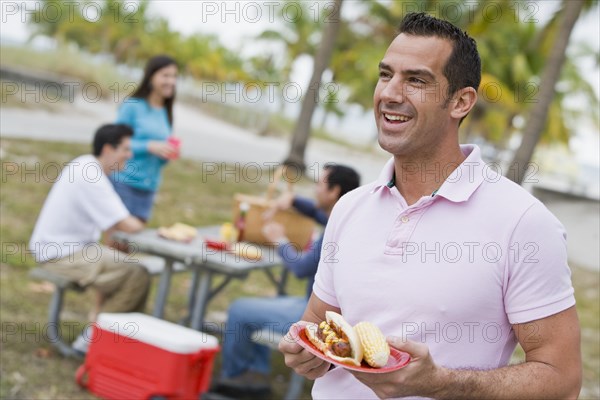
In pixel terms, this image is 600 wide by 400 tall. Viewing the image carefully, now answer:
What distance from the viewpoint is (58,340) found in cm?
582

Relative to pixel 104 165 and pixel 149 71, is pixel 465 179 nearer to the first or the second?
pixel 104 165

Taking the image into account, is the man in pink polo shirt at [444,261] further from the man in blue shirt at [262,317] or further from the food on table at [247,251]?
the food on table at [247,251]

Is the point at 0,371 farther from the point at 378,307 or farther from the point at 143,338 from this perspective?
the point at 378,307

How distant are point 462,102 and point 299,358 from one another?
0.78 meters

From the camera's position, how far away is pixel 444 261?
6.45 feet

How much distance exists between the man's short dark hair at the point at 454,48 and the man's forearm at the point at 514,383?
0.70m

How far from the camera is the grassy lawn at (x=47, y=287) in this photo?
538cm

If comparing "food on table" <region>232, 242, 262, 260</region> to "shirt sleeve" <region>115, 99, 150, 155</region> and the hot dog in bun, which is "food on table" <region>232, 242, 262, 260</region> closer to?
"shirt sleeve" <region>115, 99, 150, 155</region>

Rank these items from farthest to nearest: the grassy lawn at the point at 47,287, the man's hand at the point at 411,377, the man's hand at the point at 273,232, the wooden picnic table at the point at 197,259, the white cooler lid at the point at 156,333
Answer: the man's hand at the point at 273,232 → the wooden picnic table at the point at 197,259 → the grassy lawn at the point at 47,287 → the white cooler lid at the point at 156,333 → the man's hand at the point at 411,377

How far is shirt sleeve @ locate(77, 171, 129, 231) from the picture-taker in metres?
5.66

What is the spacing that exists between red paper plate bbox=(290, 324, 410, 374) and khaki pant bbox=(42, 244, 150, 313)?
154 inches

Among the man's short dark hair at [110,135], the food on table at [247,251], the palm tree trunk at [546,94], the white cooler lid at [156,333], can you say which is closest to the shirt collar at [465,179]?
the white cooler lid at [156,333]

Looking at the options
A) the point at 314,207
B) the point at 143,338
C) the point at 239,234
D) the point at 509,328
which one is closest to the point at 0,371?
the point at 143,338

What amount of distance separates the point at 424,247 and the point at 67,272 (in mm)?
4087
